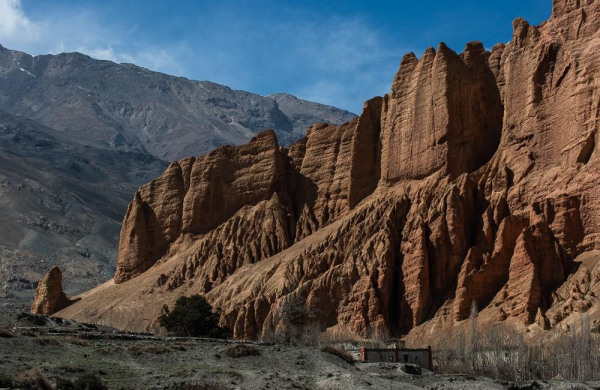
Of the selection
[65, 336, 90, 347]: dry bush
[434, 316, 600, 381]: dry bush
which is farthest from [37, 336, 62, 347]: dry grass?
[434, 316, 600, 381]: dry bush

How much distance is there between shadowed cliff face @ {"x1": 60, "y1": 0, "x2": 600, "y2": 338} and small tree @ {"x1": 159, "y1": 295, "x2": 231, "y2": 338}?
33.3ft

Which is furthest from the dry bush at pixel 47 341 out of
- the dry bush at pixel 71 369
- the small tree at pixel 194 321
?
the small tree at pixel 194 321

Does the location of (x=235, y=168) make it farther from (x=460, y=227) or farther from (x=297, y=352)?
(x=297, y=352)

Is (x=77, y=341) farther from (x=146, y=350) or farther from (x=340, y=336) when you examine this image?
(x=340, y=336)

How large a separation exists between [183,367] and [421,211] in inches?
2021

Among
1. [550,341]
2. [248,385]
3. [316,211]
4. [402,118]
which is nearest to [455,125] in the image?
[402,118]

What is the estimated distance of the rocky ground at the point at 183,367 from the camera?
37406mm

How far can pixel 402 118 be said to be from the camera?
99.5 metres

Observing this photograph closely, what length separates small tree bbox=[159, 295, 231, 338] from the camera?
7662cm

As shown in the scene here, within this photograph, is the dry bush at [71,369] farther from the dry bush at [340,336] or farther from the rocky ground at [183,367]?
the dry bush at [340,336]

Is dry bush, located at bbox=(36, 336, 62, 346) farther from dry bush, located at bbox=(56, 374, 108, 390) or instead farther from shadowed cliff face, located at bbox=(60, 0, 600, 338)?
shadowed cliff face, located at bbox=(60, 0, 600, 338)

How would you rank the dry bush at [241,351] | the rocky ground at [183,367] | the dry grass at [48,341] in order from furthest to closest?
the dry bush at [241,351], the dry grass at [48,341], the rocky ground at [183,367]

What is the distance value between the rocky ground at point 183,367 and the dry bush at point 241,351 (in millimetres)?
193

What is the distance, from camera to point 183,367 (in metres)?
41.6
